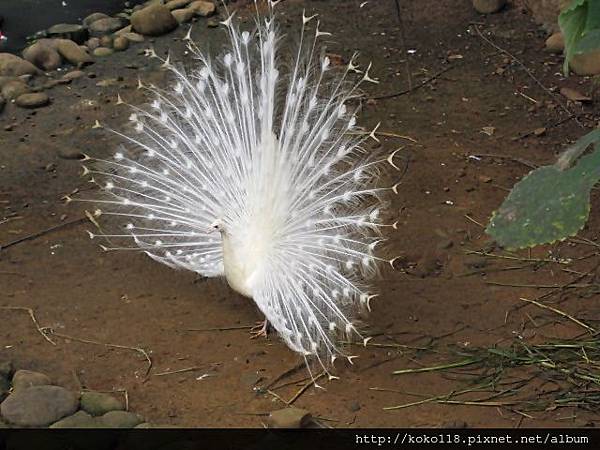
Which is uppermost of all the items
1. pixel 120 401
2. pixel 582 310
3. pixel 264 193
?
pixel 264 193

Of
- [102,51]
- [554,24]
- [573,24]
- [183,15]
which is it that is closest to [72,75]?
[102,51]

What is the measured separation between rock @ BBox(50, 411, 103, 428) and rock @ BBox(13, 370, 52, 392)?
0.29 meters

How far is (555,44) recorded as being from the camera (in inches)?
266

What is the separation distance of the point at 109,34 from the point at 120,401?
4254 mm

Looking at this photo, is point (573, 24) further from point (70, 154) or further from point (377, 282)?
point (70, 154)

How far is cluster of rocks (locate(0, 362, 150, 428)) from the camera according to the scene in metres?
3.66

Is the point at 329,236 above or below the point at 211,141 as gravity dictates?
below

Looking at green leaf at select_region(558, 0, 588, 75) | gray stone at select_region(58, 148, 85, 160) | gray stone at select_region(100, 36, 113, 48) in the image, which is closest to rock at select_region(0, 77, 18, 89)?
gray stone at select_region(100, 36, 113, 48)

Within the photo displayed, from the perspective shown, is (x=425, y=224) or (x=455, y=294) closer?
(x=455, y=294)

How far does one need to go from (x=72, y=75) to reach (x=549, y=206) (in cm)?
537

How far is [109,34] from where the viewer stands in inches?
294

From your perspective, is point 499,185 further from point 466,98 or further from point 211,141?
point 211,141

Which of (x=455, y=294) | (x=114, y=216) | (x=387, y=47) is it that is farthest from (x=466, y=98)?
(x=114, y=216)
